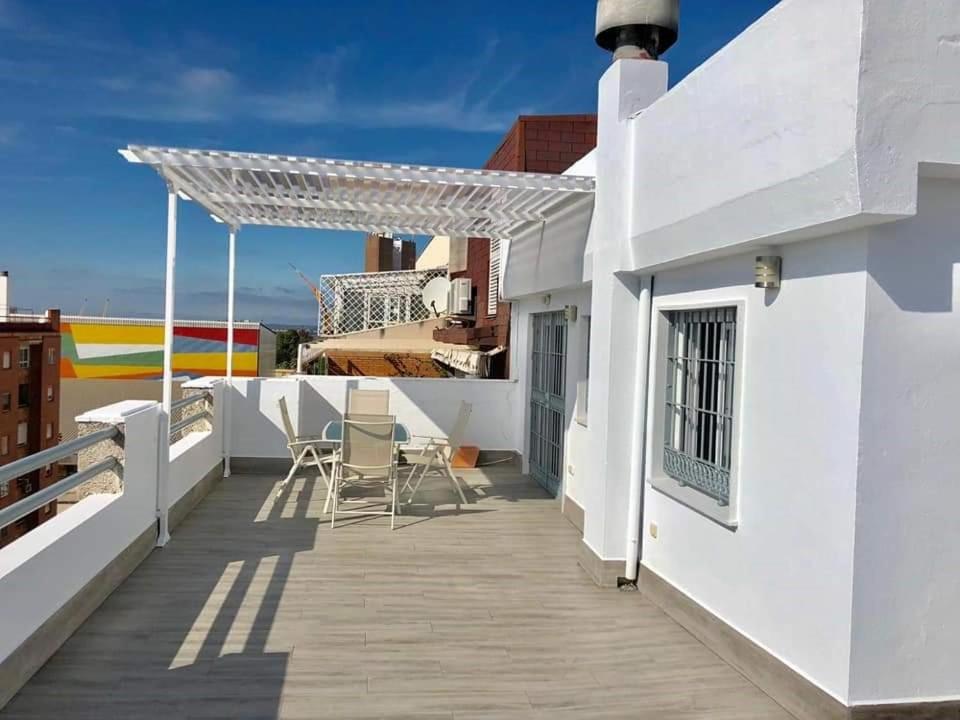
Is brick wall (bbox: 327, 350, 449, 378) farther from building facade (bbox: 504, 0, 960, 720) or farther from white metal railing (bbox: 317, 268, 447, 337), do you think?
building facade (bbox: 504, 0, 960, 720)

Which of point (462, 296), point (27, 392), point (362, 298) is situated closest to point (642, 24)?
point (462, 296)

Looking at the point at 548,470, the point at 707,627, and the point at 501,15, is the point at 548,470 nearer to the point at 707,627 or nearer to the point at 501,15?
the point at 707,627

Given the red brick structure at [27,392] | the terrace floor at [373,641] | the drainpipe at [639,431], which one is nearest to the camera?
the terrace floor at [373,641]

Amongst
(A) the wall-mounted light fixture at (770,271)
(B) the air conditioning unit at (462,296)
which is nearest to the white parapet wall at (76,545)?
(A) the wall-mounted light fixture at (770,271)

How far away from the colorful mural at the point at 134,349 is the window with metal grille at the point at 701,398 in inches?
1516

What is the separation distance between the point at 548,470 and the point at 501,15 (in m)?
14.6

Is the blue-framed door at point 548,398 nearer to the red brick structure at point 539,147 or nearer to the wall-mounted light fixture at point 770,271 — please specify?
the red brick structure at point 539,147

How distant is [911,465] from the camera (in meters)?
3.40

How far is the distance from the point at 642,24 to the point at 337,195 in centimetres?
334

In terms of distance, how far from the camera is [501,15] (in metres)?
19.6

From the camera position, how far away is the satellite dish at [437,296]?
2027 cm

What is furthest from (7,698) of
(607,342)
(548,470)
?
(548,470)

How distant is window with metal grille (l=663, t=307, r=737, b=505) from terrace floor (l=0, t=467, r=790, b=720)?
1.07 metres

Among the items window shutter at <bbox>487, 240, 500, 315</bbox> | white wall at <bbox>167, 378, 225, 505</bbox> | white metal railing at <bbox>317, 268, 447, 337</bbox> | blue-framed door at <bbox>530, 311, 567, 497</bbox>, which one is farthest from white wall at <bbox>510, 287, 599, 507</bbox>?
white metal railing at <bbox>317, 268, 447, 337</bbox>
